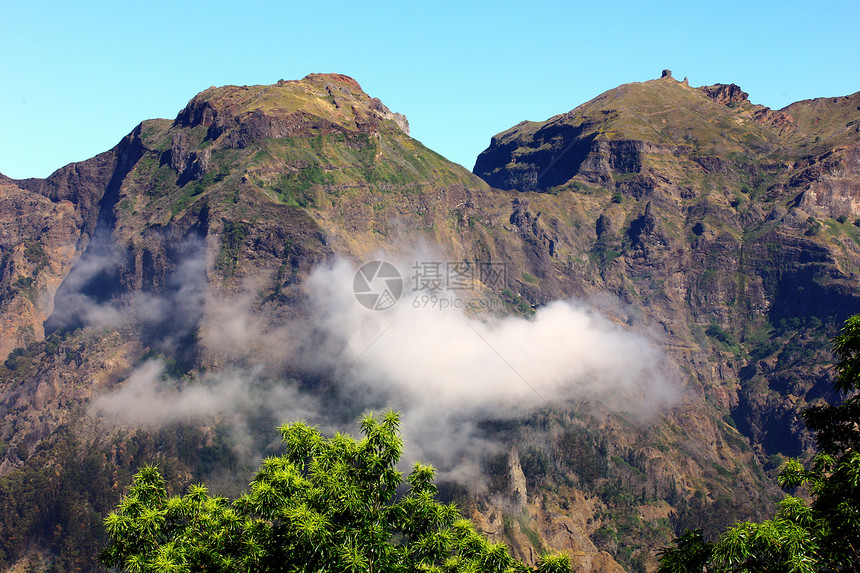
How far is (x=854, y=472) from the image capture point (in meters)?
57.3

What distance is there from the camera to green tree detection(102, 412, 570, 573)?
6781 cm

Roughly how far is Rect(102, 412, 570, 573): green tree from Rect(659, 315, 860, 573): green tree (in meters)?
16.1

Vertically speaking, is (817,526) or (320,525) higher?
(817,526)

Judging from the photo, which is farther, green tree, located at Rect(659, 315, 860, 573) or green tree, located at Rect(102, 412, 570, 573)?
green tree, located at Rect(102, 412, 570, 573)

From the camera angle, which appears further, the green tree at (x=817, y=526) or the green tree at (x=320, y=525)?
the green tree at (x=320, y=525)

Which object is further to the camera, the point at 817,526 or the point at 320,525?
the point at 320,525

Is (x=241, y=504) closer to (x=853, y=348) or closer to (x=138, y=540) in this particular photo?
(x=138, y=540)

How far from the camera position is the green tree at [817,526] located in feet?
181

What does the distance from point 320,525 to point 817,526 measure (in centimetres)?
3989

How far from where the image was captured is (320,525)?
65.8 m

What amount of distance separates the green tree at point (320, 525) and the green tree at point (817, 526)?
52.8 ft

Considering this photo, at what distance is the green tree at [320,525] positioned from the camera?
67.8m

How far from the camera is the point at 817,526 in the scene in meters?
57.2

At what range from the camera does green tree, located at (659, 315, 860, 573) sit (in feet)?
181
